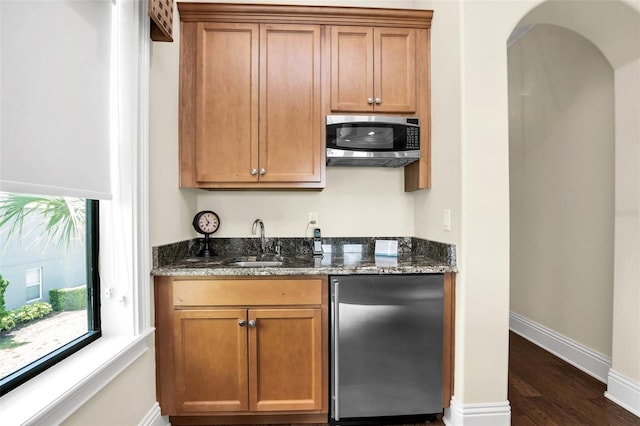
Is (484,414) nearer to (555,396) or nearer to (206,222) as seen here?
(555,396)

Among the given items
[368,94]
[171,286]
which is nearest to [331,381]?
[171,286]

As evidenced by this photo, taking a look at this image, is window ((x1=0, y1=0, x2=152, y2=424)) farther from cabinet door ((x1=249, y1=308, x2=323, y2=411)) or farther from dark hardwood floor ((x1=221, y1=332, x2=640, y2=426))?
dark hardwood floor ((x1=221, y1=332, x2=640, y2=426))

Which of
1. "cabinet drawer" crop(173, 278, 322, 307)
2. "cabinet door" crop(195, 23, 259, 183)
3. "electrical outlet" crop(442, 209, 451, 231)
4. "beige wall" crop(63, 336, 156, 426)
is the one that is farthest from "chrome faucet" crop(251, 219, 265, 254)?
"electrical outlet" crop(442, 209, 451, 231)

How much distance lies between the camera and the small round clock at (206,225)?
222 cm

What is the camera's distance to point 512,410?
1960 mm

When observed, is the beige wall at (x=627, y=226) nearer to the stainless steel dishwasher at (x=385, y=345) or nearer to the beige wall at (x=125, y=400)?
the stainless steel dishwasher at (x=385, y=345)

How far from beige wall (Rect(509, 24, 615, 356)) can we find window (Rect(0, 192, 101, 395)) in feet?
10.5

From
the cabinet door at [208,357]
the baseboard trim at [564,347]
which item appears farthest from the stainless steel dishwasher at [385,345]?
the baseboard trim at [564,347]

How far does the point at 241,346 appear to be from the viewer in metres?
1.75

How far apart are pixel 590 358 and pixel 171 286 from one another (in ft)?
9.79

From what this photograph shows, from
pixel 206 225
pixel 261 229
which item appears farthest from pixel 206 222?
pixel 261 229

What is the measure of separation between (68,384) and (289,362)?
100 cm

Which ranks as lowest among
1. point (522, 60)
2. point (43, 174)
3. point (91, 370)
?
point (91, 370)

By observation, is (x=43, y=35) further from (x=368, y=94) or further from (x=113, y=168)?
(x=368, y=94)
